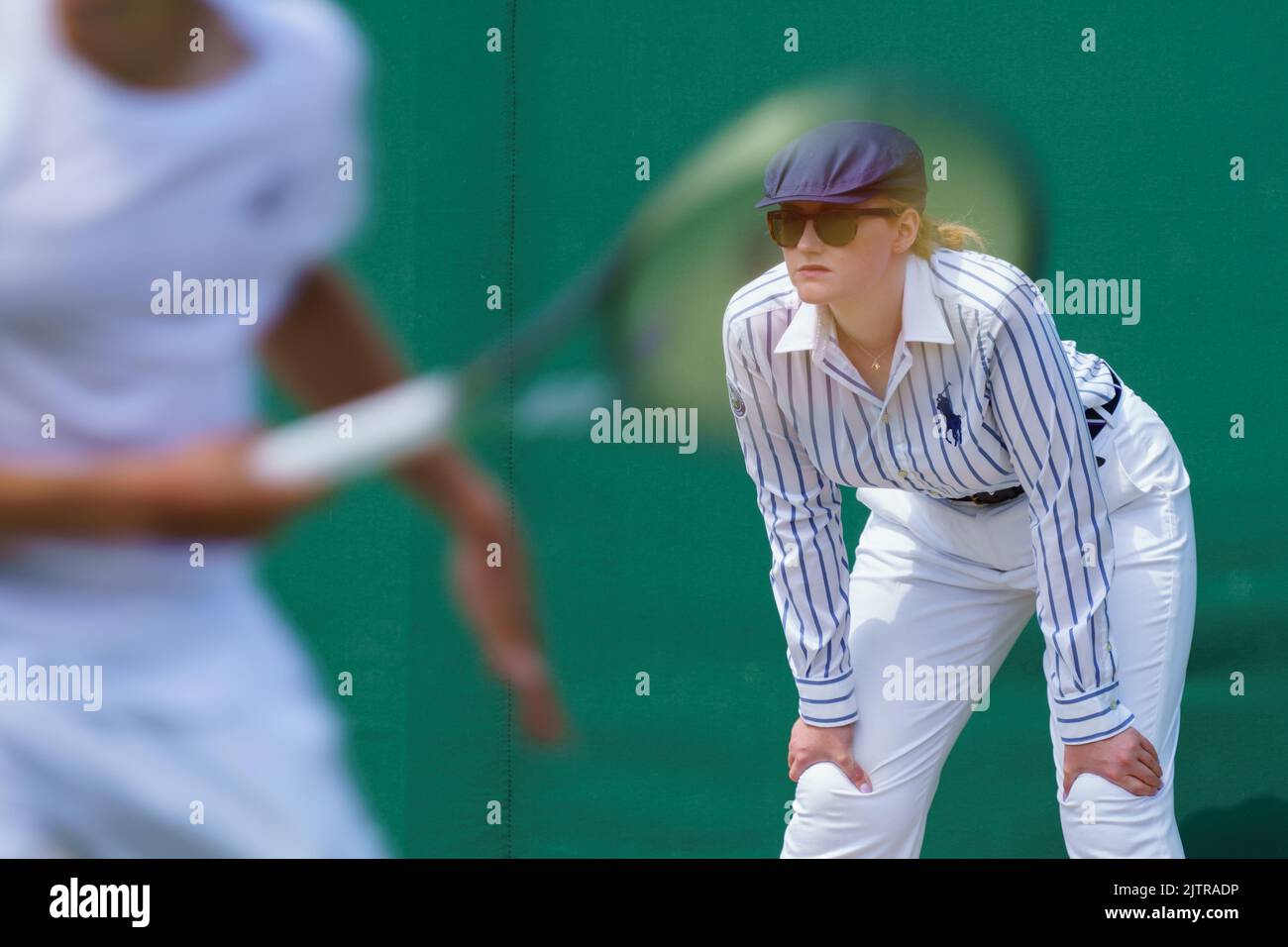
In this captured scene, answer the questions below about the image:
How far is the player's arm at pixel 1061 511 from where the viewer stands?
2162mm

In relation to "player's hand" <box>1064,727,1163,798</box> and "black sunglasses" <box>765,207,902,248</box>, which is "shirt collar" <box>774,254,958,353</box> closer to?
"black sunglasses" <box>765,207,902,248</box>

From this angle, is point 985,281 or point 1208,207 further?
point 1208,207

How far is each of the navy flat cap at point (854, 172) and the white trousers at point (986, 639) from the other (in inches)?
18.3

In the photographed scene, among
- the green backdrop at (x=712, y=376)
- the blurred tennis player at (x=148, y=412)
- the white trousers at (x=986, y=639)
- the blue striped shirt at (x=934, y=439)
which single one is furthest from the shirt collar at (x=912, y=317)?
the blurred tennis player at (x=148, y=412)

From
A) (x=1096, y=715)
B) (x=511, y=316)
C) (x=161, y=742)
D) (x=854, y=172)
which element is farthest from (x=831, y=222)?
(x=161, y=742)

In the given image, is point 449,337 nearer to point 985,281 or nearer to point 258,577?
point 258,577

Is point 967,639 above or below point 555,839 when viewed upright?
above

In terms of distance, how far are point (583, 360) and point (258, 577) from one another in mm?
569

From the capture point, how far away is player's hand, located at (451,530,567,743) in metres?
2.64

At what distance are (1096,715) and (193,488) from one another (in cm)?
125

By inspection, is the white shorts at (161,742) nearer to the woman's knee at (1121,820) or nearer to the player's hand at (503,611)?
the player's hand at (503,611)

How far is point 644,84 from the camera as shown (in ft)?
8.73
